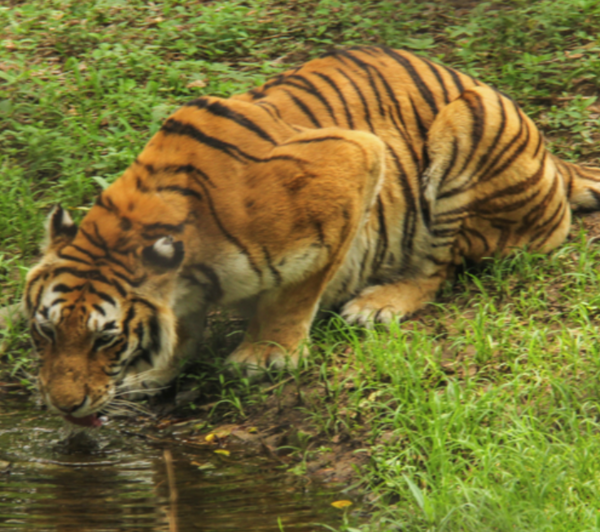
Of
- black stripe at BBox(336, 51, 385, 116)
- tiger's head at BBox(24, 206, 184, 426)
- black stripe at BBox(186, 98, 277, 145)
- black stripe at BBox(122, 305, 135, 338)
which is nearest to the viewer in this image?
tiger's head at BBox(24, 206, 184, 426)

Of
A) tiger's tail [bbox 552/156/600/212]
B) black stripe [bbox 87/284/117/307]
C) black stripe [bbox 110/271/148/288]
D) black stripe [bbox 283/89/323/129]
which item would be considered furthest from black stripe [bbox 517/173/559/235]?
black stripe [bbox 87/284/117/307]

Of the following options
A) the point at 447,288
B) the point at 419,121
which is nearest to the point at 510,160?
the point at 419,121

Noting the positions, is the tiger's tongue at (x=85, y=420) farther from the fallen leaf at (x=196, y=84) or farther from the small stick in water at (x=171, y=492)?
the fallen leaf at (x=196, y=84)

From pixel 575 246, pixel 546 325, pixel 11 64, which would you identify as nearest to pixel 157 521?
pixel 546 325

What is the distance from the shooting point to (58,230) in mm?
3627

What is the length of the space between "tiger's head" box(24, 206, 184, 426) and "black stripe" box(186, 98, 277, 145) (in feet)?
2.39

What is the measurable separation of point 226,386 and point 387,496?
1188 millimetres

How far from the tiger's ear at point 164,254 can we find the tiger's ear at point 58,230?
15.8 inches

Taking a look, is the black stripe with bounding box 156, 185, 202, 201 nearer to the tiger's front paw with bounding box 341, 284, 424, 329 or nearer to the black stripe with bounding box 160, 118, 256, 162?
the black stripe with bounding box 160, 118, 256, 162

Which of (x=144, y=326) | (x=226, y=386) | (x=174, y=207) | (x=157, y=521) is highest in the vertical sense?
(x=174, y=207)

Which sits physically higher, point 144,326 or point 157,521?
point 144,326

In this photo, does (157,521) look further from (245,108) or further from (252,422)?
(245,108)

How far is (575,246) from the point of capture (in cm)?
465

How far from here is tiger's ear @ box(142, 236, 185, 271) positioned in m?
3.40
